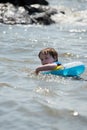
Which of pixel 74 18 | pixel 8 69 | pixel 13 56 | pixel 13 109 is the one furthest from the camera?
pixel 74 18

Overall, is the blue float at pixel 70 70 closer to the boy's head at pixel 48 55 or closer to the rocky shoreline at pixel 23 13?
the boy's head at pixel 48 55

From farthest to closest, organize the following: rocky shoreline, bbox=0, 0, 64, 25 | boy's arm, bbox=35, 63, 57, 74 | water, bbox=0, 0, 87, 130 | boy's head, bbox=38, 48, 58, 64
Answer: rocky shoreline, bbox=0, 0, 64, 25
boy's head, bbox=38, 48, 58, 64
boy's arm, bbox=35, 63, 57, 74
water, bbox=0, 0, 87, 130

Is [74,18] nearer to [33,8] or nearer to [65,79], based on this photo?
[33,8]

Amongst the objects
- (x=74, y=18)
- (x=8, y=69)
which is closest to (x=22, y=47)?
(x=8, y=69)

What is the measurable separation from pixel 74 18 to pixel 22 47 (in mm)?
10688

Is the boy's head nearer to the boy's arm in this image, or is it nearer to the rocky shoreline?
the boy's arm

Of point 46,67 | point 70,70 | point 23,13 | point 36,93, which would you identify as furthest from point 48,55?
point 23,13

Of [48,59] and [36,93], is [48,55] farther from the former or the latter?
[36,93]

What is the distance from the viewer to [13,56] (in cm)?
1059

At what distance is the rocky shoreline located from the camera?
19.9 meters

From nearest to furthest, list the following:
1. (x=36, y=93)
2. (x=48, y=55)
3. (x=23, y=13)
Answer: (x=36, y=93) < (x=48, y=55) < (x=23, y=13)

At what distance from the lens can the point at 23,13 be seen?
20578 mm

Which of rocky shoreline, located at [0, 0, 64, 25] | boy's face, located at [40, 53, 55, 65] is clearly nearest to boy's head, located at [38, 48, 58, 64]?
boy's face, located at [40, 53, 55, 65]

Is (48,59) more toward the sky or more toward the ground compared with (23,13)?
more toward the sky
